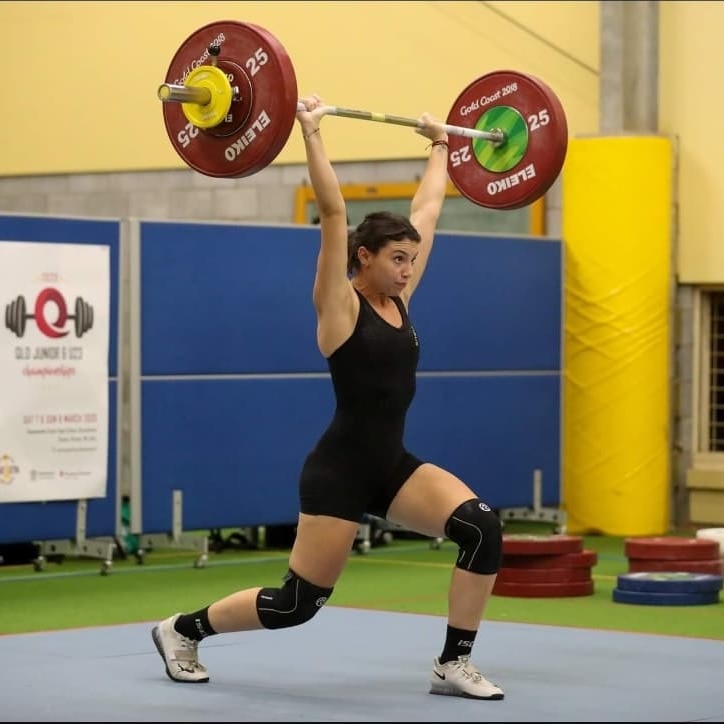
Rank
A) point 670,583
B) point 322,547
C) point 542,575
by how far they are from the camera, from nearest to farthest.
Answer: point 322,547, point 670,583, point 542,575

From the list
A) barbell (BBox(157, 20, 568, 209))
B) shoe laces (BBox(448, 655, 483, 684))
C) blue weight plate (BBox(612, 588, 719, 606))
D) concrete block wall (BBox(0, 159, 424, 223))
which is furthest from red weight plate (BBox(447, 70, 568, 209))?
concrete block wall (BBox(0, 159, 424, 223))

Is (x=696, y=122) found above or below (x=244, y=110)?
above

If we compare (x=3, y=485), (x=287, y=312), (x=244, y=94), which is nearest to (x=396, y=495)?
(x=244, y=94)

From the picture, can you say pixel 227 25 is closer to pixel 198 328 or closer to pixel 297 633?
pixel 297 633

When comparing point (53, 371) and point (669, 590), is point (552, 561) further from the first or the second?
point (53, 371)

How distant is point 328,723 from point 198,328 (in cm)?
432

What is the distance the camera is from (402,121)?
5211 mm

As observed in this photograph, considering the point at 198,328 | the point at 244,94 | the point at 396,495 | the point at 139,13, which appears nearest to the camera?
the point at 396,495

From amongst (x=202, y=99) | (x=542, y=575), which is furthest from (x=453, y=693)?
(x=542, y=575)

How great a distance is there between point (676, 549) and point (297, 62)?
557 centimetres

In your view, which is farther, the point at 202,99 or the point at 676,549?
the point at 676,549

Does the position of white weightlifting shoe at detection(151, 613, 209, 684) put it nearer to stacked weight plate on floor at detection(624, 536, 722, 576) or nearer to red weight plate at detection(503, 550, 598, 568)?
red weight plate at detection(503, 550, 598, 568)

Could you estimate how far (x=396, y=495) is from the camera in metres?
4.70

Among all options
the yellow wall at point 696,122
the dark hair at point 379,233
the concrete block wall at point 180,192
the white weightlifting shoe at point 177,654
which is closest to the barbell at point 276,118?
the dark hair at point 379,233
